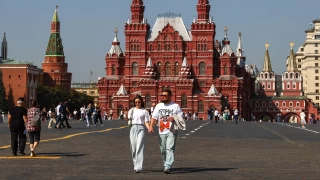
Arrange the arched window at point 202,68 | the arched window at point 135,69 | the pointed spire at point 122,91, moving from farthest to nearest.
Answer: the arched window at point 135,69, the arched window at point 202,68, the pointed spire at point 122,91

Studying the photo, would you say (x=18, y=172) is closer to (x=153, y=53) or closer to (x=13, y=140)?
(x=13, y=140)

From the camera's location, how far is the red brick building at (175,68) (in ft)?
449

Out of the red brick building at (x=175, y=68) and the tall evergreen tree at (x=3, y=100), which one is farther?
the tall evergreen tree at (x=3, y=100)

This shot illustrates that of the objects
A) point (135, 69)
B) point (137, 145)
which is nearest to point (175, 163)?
point (137, 145)

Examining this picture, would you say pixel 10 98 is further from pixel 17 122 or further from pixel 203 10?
pixel 17 122

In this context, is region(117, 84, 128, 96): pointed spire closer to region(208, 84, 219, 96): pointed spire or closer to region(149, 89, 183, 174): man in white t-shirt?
region(208, 84, 219, 96): pointed spire

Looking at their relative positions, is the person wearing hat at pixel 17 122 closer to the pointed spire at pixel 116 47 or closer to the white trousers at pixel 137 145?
the white trousers at pixel 137 145

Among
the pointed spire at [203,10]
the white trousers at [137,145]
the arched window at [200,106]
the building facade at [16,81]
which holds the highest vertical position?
the pointed spire at [203,10]

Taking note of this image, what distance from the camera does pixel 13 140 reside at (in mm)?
21641

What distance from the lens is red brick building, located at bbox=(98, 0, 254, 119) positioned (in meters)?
137

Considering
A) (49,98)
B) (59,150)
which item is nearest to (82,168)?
(59,150)

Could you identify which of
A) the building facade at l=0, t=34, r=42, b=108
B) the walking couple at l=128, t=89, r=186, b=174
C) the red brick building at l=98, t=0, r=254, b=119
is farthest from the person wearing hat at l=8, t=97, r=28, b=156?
the building facade at l=0, t=34, r=42, b=108

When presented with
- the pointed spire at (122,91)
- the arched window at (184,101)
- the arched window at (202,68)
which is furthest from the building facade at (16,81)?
the arched window at (202,68)

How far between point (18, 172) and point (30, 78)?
151183 mm
